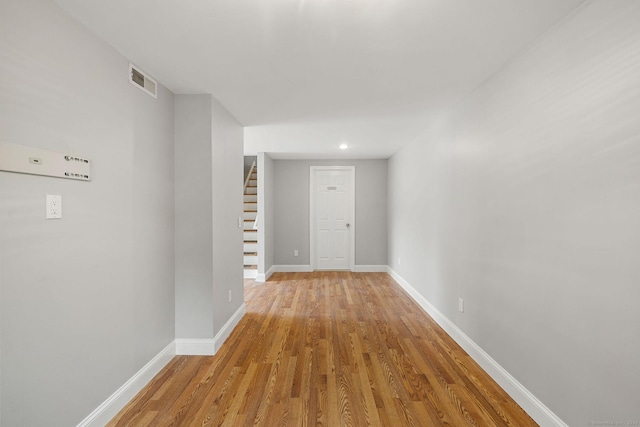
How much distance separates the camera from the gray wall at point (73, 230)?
A: 1.38 metres

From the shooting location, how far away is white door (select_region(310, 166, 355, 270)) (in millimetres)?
6461

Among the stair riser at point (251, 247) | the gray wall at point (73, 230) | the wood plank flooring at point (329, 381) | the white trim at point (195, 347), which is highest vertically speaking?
the gray wall at point (73, 230)

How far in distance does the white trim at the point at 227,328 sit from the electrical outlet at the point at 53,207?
1.71m

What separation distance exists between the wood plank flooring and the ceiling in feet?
7.39

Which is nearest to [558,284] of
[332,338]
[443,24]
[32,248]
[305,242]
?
[443,24]

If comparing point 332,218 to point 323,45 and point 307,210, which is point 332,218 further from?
point 323,45

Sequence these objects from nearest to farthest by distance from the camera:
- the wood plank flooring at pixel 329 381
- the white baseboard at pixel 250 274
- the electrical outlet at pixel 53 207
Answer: the electrical outlet at pixel 53 207 → the wood plank flooring at pixel 329 381 → the white baseboard at pixel 250 274

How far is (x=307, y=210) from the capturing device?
6.42m

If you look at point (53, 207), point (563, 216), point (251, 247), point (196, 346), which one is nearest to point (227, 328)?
point (196, 346)

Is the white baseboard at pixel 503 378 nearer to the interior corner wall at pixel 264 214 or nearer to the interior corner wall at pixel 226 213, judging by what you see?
the interior corner wall at pixel 226 213

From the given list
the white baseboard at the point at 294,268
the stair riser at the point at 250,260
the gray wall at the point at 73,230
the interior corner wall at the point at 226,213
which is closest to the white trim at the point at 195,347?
the interior corner wall at the point at 226,213

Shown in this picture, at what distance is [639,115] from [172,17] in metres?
2.21

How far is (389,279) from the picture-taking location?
226 inches

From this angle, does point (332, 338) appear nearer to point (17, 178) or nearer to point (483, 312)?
point (483, 312)
